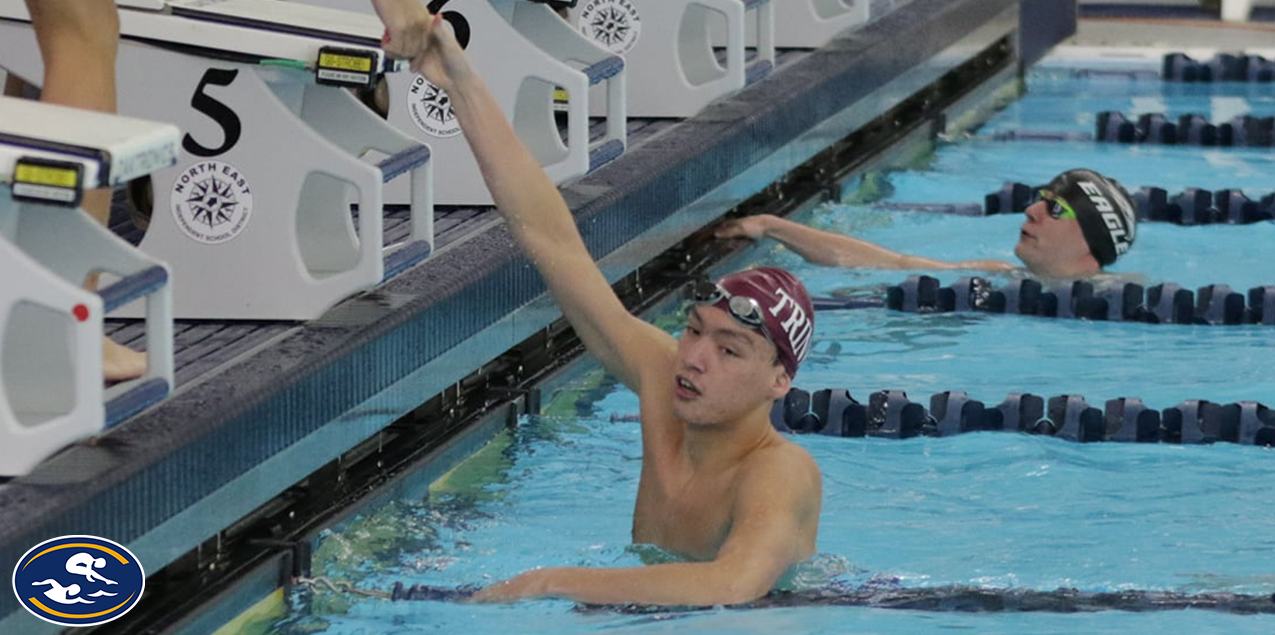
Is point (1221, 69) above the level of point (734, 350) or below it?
below

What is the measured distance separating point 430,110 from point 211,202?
1059mm

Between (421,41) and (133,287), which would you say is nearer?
(421,41)

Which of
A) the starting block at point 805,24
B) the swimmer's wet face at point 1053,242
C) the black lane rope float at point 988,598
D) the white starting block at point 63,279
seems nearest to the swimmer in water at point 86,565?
the white starting block at point 63,279

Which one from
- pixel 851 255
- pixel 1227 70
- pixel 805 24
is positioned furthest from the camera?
pixel 1227 70

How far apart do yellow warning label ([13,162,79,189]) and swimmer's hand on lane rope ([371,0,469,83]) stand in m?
0.46

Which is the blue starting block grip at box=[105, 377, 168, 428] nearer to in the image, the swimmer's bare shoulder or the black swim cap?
the swimmer's bare shoulder

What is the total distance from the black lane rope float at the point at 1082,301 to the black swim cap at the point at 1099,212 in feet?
0.37

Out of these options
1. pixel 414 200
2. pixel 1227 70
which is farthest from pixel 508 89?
pixel 1227 70

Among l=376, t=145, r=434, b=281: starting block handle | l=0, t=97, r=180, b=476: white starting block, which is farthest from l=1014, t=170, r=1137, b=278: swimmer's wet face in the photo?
l=0, t=97, r=180, b=476: white starting block

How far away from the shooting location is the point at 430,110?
16.9 ft

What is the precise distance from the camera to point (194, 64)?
4160 millimetres

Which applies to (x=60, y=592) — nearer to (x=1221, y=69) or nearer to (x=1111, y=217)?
(x=1111, y=217)

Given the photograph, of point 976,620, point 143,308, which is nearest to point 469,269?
point 143,308

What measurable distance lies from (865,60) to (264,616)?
4.45 m
